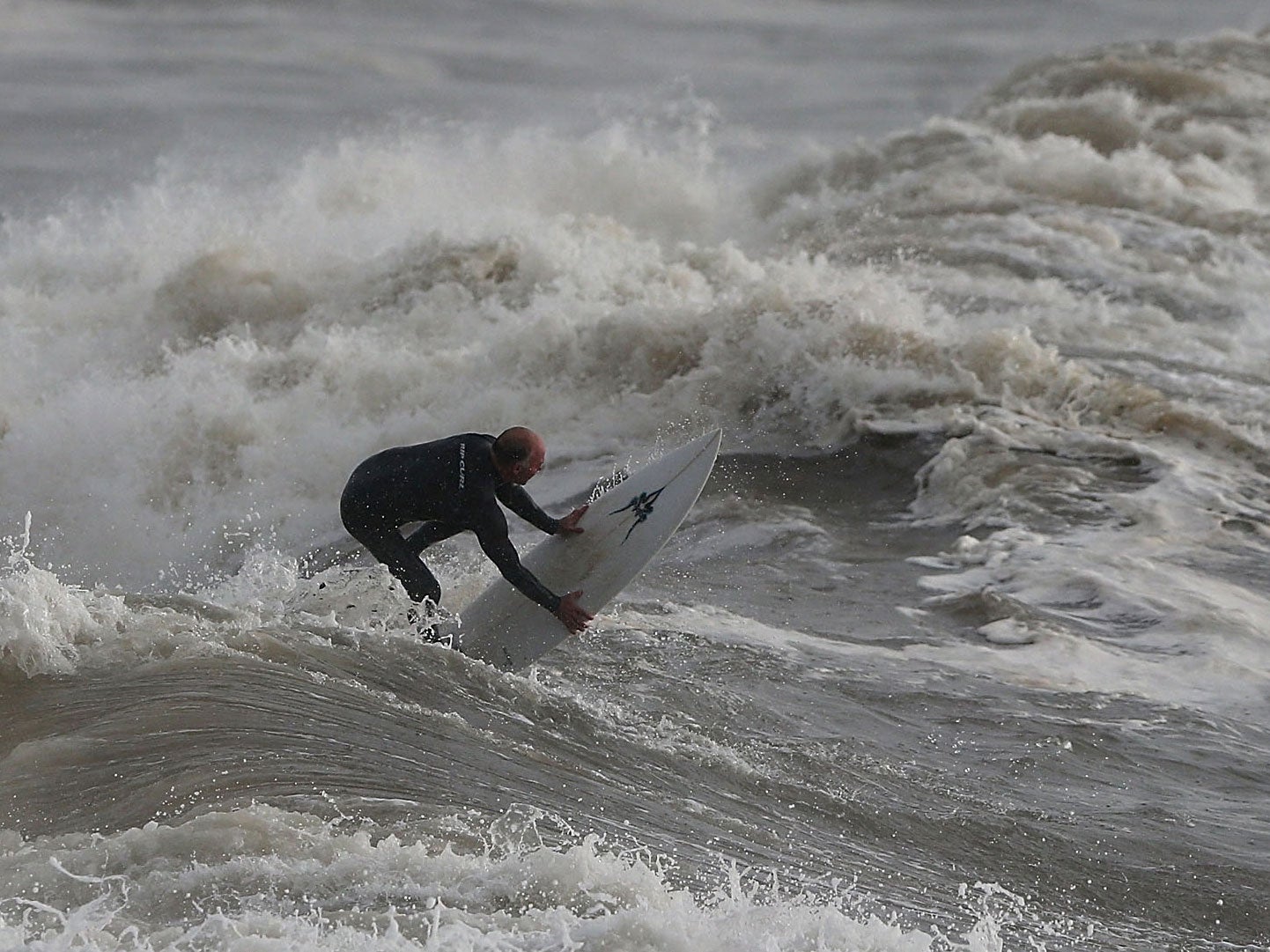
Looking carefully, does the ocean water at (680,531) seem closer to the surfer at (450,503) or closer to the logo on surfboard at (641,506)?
the surfer at (450,503)

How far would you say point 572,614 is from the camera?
621 cm

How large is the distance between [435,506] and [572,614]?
0.72m

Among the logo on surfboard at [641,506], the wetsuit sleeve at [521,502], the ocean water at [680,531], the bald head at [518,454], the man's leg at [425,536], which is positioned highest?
the bald head at [518,454]

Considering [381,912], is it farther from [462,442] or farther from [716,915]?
[462,442]

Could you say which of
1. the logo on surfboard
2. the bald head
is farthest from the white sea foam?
the logo on surfboard

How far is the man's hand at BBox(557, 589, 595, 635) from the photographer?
6207 mm

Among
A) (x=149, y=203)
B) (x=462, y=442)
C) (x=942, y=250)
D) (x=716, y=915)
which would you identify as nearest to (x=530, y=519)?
A: (x=462, y=442)

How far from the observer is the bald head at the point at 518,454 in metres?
6.16

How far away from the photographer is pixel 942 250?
15438 mm

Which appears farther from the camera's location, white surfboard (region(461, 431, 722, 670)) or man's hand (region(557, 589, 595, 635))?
white surfboard (region(461, 431, 722, 670))

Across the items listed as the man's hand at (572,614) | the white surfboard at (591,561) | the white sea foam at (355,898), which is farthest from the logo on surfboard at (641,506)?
the white sea foam at (355,898)

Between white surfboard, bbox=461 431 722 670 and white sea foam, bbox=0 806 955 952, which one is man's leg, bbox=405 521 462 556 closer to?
white surfboard, bbox=461 431 722 670

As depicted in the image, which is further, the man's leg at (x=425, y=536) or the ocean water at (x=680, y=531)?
the man's leg at (x=425, y=536)

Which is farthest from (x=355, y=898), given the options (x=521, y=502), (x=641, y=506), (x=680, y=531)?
(x=680, y=531)
